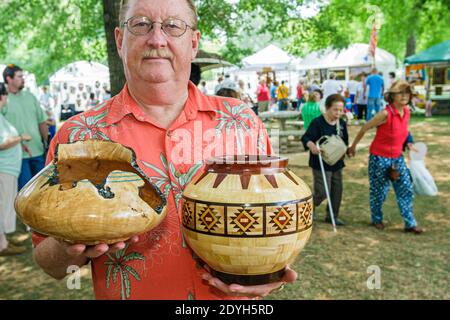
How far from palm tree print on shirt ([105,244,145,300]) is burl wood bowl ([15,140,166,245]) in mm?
359

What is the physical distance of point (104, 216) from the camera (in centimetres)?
119

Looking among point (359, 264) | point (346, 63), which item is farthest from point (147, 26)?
point (346, 63)

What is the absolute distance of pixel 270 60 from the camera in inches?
747

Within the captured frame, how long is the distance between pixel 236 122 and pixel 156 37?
0.43 meters

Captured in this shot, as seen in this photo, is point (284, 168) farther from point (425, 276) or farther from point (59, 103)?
point (59, 103)

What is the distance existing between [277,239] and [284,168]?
0.21m

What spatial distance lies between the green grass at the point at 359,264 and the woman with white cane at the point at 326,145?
0.33 m

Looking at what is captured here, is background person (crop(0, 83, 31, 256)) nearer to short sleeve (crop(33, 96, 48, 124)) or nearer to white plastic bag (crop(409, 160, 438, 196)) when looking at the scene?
short sleeve (crop(33, 96, 48, 124))

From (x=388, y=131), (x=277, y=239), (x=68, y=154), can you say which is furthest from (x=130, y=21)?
(x=388, y=131)

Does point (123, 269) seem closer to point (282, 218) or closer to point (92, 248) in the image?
point (92, 248)
